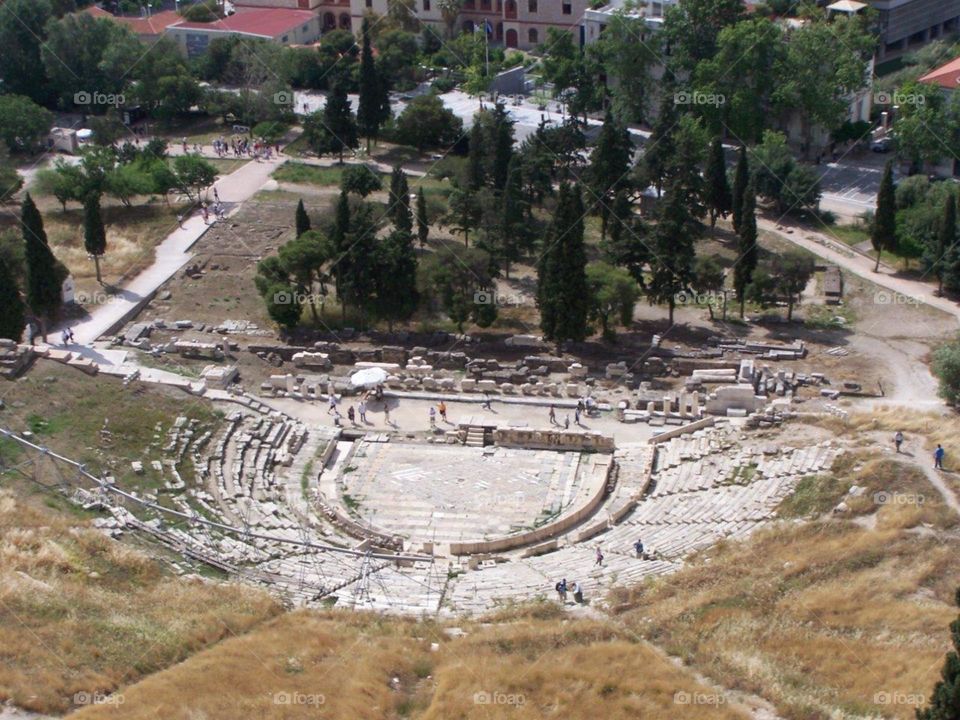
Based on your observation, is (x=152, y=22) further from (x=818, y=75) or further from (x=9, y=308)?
(x=9, y=308)

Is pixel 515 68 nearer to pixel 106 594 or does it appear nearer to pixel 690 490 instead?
pixel 690 490

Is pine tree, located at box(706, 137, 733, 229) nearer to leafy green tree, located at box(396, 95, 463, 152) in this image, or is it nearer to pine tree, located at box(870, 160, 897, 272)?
pine tree, located at box(870, 160, 897, 272)

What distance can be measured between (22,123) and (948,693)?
2971 inches

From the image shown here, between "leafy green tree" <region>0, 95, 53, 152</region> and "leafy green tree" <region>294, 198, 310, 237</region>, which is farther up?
"leafy green tree" <region>0, 95, 53, 152</region>

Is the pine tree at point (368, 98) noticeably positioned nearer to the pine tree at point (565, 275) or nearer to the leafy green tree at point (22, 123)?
the leafy green tree at point (22, 123)

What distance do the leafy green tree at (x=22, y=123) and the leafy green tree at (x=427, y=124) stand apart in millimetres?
24016

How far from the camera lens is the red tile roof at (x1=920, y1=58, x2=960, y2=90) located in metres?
82.8

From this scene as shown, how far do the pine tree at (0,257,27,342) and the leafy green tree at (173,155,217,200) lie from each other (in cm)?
2219

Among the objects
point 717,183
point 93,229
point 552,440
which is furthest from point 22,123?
point 552,440

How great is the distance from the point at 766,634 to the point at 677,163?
3913cm

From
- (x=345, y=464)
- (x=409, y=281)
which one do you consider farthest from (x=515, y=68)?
(x=345, y=464)

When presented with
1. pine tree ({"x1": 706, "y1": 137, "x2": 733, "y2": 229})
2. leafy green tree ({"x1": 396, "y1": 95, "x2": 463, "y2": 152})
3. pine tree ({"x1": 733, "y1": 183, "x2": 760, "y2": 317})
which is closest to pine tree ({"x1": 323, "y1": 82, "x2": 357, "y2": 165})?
leafy green tree ({"x1": 396, "y1": 95, "x2": 463, "y2": 152})

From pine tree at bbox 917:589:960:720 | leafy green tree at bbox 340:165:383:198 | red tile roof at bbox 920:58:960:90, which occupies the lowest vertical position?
pine tree at bbox 917:589:960:720

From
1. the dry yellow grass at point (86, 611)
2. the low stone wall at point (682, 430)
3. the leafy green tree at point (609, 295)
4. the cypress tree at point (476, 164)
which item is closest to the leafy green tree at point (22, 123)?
the cypress tree at point (476, 164)
